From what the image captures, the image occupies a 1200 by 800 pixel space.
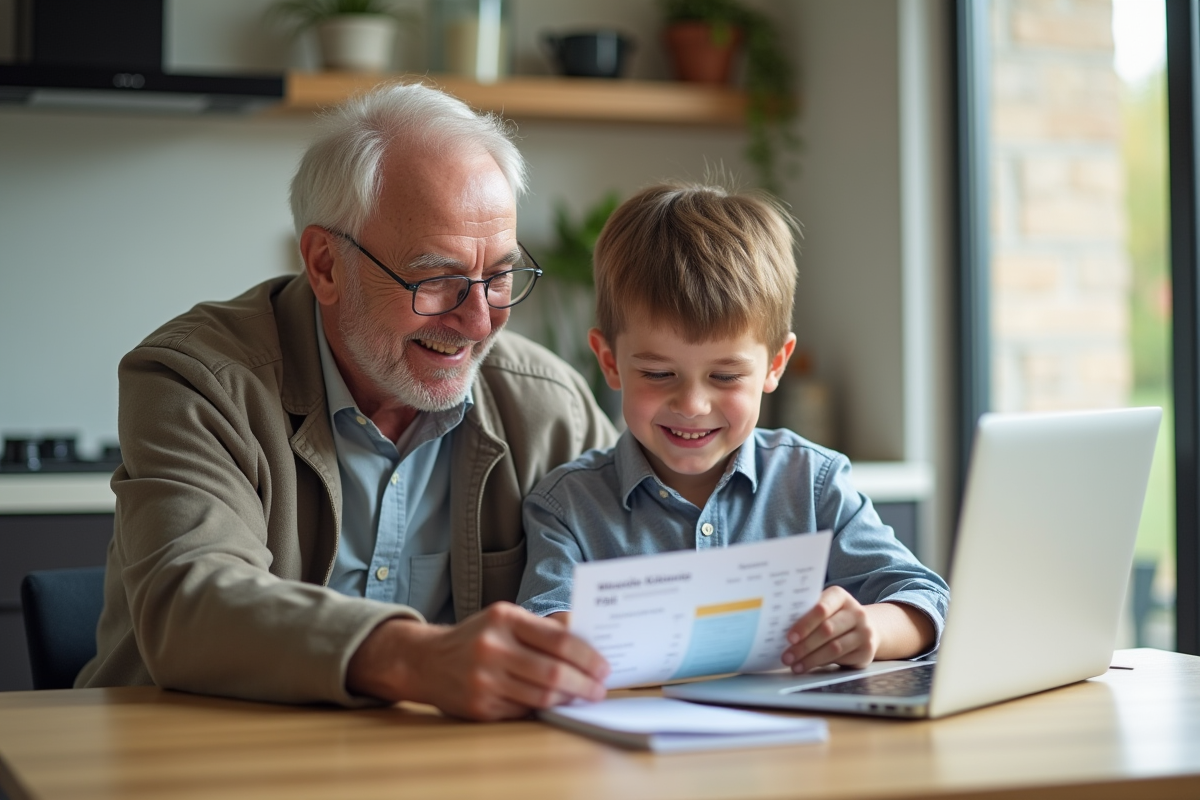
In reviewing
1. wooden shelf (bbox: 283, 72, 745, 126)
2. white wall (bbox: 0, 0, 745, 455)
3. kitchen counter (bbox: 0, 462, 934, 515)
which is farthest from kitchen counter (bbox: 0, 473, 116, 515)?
wooden shelf (bbox: 283, 72, 745, 126)

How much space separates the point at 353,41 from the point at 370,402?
189 centimetres

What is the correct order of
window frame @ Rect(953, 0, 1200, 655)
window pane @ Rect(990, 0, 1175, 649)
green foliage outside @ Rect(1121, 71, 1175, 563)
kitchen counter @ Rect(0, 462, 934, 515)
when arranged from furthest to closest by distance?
window pane @ Rect(990, 0, 1175, 649) < kitchen counter @ Rect(0, 462, 934, 515) < green foliage outside @ Rect(1121, 71, 1175, 563) < window frame @ Rect(953, 0, 1200, 655)

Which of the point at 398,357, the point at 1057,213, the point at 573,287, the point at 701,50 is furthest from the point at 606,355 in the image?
the point at 701,50

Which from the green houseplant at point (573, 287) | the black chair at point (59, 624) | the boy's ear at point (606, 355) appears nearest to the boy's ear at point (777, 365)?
the boy's ear at point (606, 355)

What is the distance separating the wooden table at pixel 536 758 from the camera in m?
0.95

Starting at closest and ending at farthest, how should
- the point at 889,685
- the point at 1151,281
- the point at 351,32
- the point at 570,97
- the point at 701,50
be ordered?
the point at 889,685, the point at 1151,281, the point at 351,32, the point at 570,97, the point at 701,50

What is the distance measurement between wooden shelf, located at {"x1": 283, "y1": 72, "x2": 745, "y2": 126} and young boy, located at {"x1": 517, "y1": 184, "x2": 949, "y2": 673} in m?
1.89

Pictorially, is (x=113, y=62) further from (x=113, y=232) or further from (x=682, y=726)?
(x=682, y=726)

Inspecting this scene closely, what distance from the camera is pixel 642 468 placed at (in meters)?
1.67

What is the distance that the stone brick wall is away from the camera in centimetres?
335

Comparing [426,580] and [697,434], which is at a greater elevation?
[697,434]

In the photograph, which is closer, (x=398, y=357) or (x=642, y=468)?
(x=642, y=468)

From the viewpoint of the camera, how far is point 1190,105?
8.76ft

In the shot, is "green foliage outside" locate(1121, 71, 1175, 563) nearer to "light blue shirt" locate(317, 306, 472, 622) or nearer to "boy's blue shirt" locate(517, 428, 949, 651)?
"boy's blue shirt" locate(517, 428, 949, 651)
